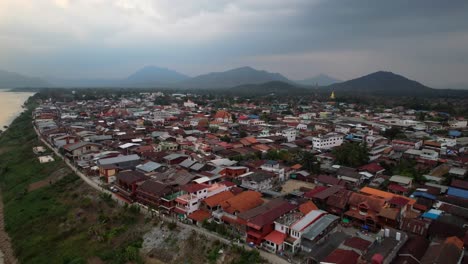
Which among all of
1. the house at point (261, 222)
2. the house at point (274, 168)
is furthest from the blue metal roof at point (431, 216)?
the house at point (274, 168)

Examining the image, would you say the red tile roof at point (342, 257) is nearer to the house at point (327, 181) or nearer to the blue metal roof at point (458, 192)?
the house at point (327, 181)

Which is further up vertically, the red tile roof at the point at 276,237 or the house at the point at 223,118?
the house at the point at 223,118

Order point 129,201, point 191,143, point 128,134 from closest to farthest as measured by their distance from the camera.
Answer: point 129,201, point 191,143, point 128,134

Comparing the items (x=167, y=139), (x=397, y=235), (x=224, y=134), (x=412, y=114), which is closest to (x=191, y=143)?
(x=167, y=139)

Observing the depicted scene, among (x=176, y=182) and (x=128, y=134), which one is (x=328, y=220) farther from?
(x=128, y=134)

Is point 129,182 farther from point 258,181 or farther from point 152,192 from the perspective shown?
point 258,181

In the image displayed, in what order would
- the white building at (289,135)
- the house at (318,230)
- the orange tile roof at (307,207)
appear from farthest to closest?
the white building at (289,135) < the orange tile roof at (307,207) < the house at (318,230)
